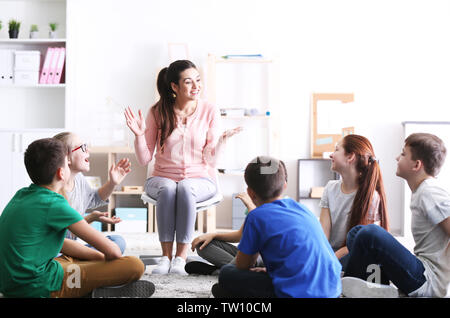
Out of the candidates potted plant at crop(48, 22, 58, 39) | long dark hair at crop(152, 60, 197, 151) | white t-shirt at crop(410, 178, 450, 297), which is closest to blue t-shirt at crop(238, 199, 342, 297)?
white t-shirt at crop(410, 178, 450, 297)

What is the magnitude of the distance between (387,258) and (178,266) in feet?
3.01

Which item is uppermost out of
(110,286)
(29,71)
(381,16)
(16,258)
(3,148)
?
(381,16)

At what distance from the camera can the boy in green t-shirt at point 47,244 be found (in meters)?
1.37

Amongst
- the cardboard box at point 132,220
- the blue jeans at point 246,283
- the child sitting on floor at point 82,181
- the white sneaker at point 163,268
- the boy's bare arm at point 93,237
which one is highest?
the child sitting on floor at point 82,181

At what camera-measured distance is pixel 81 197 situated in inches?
77.7

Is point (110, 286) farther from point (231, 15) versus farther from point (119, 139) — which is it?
point (231, 15)

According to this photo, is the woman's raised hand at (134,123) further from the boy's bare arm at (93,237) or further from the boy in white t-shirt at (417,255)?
the boy in white t-shirt at (417,255)

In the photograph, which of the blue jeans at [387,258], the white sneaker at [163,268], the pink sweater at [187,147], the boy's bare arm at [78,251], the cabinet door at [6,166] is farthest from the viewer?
the cabinet door at [6,166]

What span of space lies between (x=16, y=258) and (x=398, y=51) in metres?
3.62

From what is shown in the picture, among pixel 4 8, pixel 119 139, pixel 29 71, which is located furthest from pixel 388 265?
pixel 4 8

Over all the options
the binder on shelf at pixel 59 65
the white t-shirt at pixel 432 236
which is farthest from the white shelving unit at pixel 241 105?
the white t-shirt at pixel 432 236

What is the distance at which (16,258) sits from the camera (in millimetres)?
1369

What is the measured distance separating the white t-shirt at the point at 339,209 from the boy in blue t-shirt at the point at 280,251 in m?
0.54
